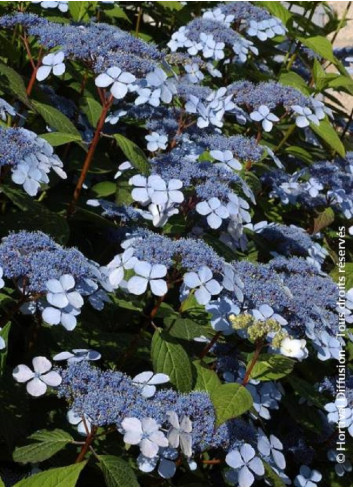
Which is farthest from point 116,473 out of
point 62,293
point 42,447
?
point 62,293

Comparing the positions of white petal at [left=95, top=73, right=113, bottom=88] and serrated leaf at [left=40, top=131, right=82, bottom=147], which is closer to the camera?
white petal at [left=95, top=73, right=113, bottom=88]

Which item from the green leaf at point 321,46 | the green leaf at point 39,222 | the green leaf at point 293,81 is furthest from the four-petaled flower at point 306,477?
the green leaf at point 321,46

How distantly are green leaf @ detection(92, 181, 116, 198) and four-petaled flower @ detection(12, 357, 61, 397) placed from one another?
116cm

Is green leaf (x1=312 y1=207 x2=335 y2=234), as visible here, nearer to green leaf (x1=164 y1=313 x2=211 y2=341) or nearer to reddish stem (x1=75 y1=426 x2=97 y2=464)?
green leaf (x1=164 y1=313 x2=211 y2=341)

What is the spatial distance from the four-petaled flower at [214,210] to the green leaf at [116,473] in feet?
2.68

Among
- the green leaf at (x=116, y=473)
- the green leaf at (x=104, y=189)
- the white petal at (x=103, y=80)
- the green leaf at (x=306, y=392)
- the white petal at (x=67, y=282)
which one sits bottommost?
the green leaf at (x=306, y=392)

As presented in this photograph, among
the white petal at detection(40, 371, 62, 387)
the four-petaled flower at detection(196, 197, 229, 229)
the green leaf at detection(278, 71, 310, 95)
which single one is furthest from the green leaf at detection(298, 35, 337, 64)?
the white petal at detection(40, 371, 62, 387)

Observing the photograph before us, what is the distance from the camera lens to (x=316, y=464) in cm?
296

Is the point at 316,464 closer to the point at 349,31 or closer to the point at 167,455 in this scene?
the point at 167,455

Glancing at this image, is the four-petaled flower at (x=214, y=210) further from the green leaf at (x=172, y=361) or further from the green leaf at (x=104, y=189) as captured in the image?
the green leaf at (x=104, y=189)

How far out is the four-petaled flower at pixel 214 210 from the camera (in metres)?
2.58

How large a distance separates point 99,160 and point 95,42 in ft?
2.01

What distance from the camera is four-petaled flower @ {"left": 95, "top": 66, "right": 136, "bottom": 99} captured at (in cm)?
259

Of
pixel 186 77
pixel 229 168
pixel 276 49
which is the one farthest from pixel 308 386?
pixel 276 49
